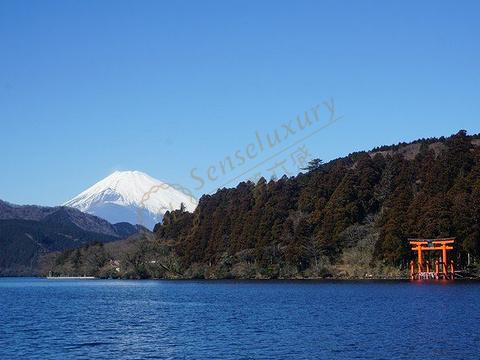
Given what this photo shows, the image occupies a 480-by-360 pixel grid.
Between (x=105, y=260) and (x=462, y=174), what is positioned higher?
(x=462, y=174)

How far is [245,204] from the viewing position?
385 feet

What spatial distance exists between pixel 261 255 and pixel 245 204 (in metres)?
18.1

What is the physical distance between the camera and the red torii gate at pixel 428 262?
75375mm

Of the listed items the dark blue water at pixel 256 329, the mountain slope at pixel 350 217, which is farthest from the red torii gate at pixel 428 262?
the dark blue water at pixel 256 329

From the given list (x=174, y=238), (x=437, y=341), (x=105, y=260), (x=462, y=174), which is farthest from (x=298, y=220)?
(x=437, y=341)

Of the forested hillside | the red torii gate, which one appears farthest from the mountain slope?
the red torii gate

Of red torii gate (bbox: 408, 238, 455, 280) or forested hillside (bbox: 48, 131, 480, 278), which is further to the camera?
forested hillside (bbox: 48, 131, 480, 278)

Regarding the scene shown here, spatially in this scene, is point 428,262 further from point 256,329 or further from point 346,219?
point 256,329

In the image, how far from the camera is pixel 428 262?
3155 inches

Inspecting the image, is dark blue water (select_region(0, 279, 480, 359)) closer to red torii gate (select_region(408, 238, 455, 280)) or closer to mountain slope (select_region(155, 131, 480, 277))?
red torii gate (select_region(408, 238, 455, 280))

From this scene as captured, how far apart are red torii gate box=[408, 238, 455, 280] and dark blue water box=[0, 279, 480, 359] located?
876 inches

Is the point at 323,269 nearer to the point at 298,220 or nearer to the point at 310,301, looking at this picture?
the point at 298,220

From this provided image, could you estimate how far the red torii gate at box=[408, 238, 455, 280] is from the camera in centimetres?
7538

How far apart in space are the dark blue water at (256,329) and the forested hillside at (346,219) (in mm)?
27153
